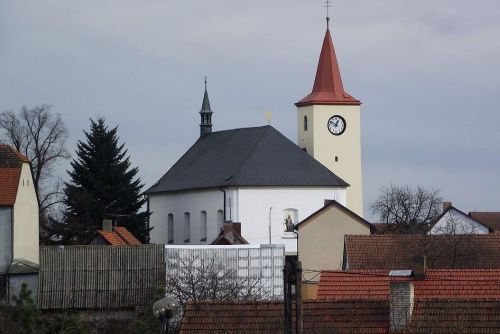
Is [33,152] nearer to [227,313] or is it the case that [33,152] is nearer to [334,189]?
[334,189]

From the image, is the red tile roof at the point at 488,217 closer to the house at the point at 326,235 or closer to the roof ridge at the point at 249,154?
the roof ridge at the point at 249,154

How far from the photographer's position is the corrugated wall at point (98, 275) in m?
49.2

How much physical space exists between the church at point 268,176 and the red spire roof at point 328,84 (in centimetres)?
5

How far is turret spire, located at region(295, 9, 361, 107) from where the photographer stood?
3450 inches

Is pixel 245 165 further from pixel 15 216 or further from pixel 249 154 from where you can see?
pixel 15 216

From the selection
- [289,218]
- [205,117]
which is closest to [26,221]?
[289,218]

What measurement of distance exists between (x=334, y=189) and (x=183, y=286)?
1275 inches

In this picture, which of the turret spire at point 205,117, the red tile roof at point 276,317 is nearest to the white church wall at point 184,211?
the turret spire at point 205,117

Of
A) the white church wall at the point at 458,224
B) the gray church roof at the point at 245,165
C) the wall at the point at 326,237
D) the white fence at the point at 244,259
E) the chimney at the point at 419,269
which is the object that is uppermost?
the gray church roof at the point at 245,165

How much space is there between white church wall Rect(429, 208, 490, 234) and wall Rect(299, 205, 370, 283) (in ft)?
13.8

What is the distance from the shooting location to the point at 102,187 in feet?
252

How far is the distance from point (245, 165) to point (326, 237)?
1862 cm

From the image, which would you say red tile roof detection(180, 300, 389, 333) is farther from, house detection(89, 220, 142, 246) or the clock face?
the clock face

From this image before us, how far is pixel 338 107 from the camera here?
87.7 metres
